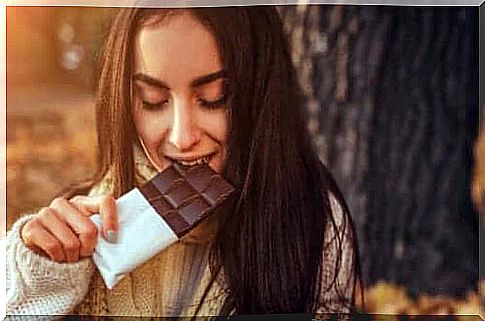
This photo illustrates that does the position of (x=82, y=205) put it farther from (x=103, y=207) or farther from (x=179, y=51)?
(x=179, y=51)

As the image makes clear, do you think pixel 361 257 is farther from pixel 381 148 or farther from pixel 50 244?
pixel 50 244

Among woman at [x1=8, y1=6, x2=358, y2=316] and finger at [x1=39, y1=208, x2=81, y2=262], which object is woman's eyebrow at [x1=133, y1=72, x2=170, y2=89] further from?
finger at [x1=39, y1=208, x2=81, y2=262]

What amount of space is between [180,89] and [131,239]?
7.7 inches

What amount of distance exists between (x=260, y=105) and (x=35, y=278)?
353 millimetres

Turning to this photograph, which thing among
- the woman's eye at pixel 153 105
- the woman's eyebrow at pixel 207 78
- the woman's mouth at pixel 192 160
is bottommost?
the woman's mouth at pixel 192 160

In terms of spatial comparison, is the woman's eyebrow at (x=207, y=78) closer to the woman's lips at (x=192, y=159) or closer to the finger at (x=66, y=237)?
the woman's lips at (x=192, y=159)

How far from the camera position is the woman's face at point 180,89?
1057 millimetres

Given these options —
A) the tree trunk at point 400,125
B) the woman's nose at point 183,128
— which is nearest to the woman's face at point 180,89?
the woman's nose at point 183,128

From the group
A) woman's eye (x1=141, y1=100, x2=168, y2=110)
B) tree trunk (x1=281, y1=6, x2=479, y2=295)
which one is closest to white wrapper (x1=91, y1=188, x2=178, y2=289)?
woman's eye (x1=141, y1=100, x2=168, y2=110)

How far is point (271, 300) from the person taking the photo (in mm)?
1067

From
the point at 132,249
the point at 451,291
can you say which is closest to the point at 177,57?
the point at 132,249

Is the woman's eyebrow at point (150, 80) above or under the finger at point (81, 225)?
above

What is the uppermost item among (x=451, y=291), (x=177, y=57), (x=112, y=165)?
(x=177, y=57)

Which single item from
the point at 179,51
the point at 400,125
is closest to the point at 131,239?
the point at 179,51
